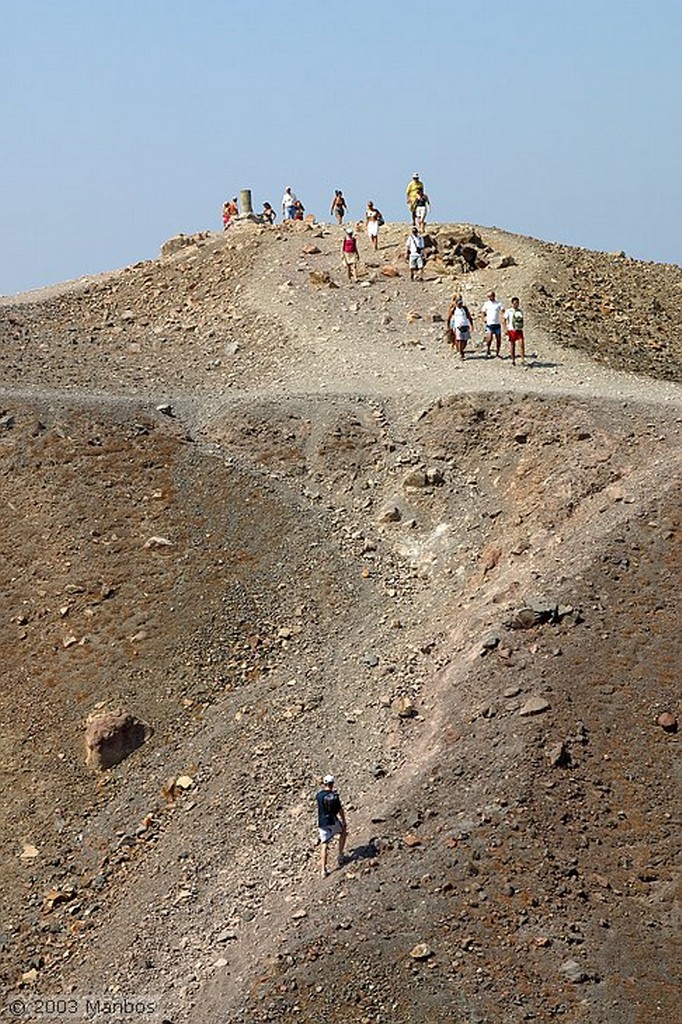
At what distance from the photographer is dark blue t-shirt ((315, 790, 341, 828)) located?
A: 21172mm

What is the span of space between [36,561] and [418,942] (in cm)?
1381

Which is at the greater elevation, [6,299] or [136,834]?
[6,299]

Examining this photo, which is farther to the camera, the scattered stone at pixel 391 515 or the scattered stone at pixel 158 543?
the scattered stone at pixel 391 515

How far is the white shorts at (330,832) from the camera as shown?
2123 cm

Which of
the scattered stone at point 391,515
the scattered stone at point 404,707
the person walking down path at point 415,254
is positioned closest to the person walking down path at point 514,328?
the scattered stone at point 391,515

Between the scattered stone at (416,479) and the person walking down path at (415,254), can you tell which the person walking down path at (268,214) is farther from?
the scattered stone at (416,479)

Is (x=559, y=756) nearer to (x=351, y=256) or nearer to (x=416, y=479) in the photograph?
(x=416, y=479)

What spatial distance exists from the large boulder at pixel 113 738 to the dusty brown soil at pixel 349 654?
8.9 inches

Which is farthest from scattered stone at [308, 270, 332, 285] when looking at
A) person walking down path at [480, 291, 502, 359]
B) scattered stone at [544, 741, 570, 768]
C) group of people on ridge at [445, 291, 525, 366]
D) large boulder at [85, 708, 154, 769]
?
scattered stone at [544, 741, 570, 768]

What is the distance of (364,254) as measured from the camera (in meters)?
41.7

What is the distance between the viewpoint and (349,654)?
27.1 meters

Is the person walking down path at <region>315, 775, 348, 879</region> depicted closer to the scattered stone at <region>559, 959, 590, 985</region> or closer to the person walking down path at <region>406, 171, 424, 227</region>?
the scattered stone at <region>559, 959, 590, 985</region>

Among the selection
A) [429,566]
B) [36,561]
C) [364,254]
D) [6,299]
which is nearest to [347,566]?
[429,566]

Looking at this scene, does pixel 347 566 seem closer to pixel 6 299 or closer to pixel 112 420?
pixel 112 420
